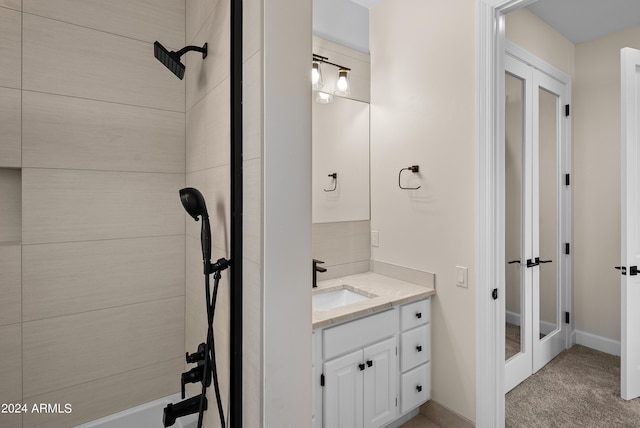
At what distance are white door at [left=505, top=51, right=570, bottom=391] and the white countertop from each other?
2.61 feet

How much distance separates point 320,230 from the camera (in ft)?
7.23

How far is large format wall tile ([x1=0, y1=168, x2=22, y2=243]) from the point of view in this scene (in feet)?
3.91

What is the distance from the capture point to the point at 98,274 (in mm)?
1359

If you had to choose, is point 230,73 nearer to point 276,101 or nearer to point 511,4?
point 276,101

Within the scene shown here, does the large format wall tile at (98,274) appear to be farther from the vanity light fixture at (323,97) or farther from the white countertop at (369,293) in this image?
the vanity light fixture at (323,97)

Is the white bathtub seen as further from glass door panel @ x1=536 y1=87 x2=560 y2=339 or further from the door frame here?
glass door panel @ x1=536 y1=87 x2=560 y2=339

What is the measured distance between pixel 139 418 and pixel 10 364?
21.0 inches

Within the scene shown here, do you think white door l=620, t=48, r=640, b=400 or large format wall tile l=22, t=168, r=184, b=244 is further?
white door l=620, t=48, r=640, b=400

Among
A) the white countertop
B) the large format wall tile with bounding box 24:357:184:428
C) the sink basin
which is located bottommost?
the large format wall tile with bounding box 24:357:184:428

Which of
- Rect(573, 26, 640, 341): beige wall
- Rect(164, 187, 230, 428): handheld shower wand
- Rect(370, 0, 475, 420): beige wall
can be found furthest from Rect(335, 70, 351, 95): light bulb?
Rect(573, 26, 640, 341): beige wall

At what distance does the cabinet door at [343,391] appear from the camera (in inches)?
63.4

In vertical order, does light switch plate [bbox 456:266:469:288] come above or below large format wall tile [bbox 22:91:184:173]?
below

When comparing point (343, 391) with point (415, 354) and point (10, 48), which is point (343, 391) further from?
point (10, 48)

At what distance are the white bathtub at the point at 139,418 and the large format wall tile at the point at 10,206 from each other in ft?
2.67
